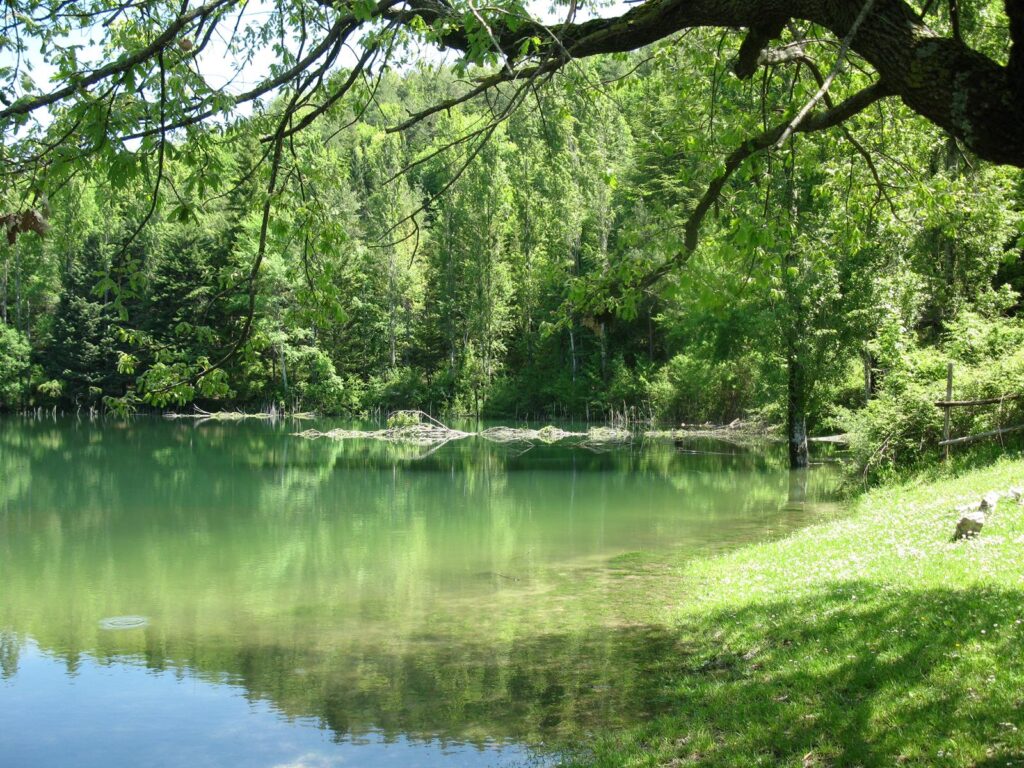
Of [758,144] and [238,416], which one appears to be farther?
[238,416]

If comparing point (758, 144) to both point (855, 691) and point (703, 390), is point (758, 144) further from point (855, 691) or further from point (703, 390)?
point (703, 390)

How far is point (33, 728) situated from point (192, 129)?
703 cm

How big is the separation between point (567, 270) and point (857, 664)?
8.92 m

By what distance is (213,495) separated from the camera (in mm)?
26469

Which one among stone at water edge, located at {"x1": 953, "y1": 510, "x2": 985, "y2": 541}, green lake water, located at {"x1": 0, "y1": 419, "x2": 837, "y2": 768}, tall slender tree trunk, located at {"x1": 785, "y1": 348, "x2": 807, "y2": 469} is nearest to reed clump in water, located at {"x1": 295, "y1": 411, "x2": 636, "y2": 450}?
green lake water, located at {"x1": 0, "y1": 419, "x2": 837, "y2": 768}

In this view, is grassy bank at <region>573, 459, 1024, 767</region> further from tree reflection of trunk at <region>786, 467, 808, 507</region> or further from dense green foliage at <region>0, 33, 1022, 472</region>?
tree reflection of trunk at <region>786, 467, 808, 507</region>

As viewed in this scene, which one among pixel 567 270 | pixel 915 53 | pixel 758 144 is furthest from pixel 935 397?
pixel 915 53

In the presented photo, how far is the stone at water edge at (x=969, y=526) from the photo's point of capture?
10164 millimetres

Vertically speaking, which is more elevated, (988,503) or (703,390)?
(703,390)

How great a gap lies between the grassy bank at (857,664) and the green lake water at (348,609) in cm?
73

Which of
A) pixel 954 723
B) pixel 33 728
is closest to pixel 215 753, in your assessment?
pixel 33 728

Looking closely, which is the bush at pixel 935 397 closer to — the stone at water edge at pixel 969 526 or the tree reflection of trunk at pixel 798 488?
the tree reflection of trunk at pixel 798 488

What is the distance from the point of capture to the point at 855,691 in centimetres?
653

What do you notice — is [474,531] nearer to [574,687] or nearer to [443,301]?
[574,687]
